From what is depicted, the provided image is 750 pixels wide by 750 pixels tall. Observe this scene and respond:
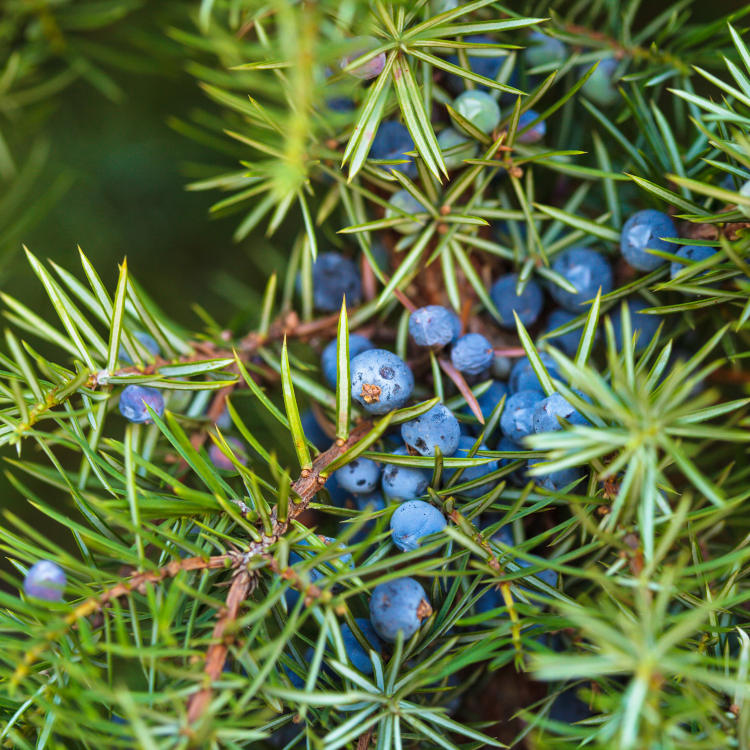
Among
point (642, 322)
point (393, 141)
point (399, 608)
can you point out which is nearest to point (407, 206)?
point (393, 141)

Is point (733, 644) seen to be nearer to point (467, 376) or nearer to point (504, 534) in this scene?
point (504, 534)

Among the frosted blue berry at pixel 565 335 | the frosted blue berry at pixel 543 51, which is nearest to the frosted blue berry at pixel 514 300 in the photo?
the frosted blue berry at pixel 565 335

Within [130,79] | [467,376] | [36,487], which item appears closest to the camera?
[467,376]

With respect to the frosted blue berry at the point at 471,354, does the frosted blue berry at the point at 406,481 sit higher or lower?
lower

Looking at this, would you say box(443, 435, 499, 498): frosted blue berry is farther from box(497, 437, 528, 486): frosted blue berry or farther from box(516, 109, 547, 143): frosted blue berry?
box(516, 109, 547, 143): frosted blue berry

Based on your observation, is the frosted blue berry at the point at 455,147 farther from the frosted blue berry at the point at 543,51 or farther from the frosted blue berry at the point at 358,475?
the frosted blue berry at the point at 358,475

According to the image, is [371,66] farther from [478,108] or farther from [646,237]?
[646,237]

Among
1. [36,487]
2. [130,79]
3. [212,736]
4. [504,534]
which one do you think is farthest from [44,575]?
[130,79]
